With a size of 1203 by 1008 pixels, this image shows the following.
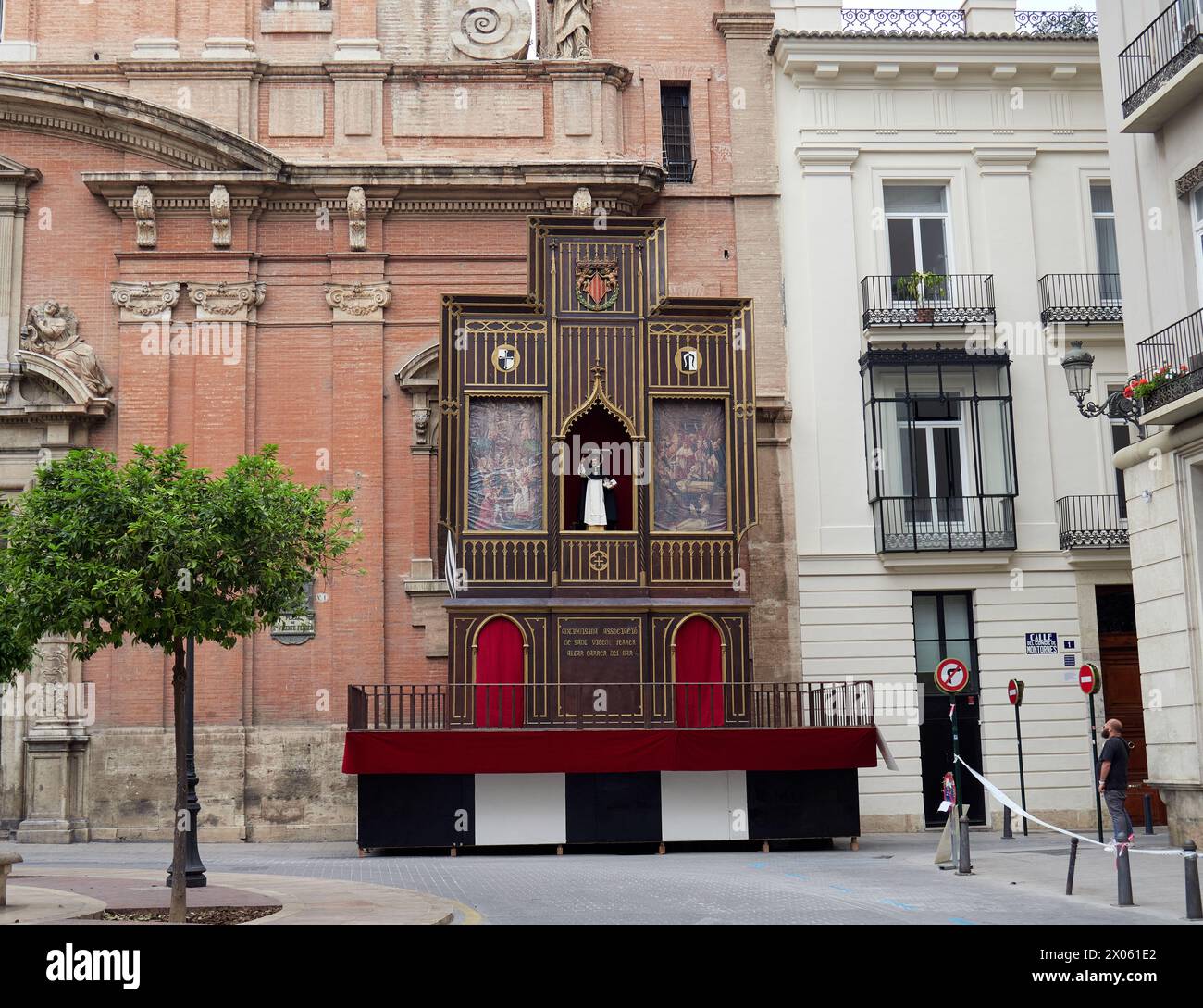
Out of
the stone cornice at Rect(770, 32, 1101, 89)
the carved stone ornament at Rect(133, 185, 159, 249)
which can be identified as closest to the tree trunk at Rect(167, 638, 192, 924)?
the carved stone ornament at Rect(133, 185, 159, 249)

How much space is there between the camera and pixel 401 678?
25516mm

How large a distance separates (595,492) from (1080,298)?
10.8 m

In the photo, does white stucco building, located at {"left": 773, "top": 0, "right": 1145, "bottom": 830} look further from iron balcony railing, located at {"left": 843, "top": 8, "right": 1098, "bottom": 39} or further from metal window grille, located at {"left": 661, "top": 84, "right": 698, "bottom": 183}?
metal window grille, located at {"left": 661, "top": 84, "right": 698, "bottom": 183}

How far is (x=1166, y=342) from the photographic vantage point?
19469mm

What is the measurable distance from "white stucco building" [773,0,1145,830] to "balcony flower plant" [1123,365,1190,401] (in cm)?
691

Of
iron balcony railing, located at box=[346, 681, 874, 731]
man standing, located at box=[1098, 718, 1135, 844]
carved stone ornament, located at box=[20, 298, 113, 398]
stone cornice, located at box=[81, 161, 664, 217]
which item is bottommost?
man standing, located at box=[1098, 718, 1135, 844]

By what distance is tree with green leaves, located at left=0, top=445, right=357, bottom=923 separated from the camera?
42.3 feet

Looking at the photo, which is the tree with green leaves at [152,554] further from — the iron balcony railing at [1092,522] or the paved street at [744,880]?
the iron balcony railing at [1092,522]

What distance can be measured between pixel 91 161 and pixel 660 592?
552 inches

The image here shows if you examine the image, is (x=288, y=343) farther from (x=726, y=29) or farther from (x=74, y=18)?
(x=726, y=29)

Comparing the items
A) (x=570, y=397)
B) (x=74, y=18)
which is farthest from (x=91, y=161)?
(x=570, y=397)

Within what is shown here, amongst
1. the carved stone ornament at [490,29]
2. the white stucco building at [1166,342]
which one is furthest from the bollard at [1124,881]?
the carved stone ornament at [490,29]

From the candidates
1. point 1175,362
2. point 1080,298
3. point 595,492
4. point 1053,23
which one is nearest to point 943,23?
point 1053,23

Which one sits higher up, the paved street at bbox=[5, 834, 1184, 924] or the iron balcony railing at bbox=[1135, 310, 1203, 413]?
the iron balcony railing at bbox=[1135, 310, 1203, 413]
